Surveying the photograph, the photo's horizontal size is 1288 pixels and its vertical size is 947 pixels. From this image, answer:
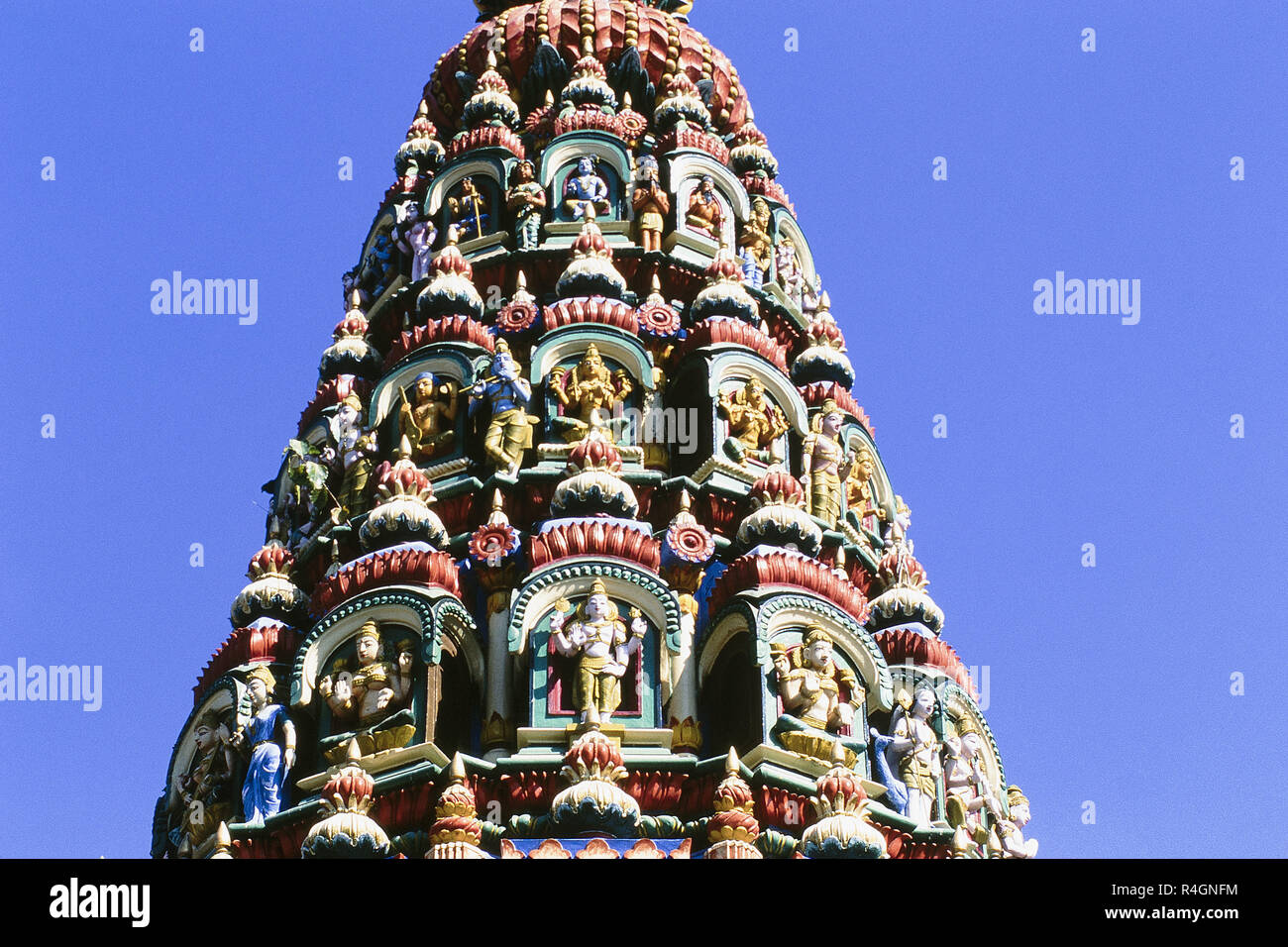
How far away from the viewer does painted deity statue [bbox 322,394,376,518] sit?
3178 centimetres

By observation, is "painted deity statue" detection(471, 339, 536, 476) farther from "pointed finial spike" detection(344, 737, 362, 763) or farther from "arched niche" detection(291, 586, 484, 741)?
"pointed finial spike" detection(344, 737, 362, 763)

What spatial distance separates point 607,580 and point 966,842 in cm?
549

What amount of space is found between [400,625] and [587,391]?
4.67 m

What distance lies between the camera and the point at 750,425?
31438mm

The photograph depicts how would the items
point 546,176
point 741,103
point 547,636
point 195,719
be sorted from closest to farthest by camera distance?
point 547,636 < point 195,719 < point 546,176 < point 741,103

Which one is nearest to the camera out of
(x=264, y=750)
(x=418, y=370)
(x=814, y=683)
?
(x=814, y=683)

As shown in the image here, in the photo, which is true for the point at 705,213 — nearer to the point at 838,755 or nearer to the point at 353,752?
the point at 838,755

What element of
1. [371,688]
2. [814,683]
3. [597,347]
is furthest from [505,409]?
[814,683]

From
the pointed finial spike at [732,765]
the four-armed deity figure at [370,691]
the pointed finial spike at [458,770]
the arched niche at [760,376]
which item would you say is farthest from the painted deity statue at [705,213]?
the pointed finial spike at [458,770]

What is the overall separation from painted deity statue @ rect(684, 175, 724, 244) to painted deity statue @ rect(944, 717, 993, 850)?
9.14 meters

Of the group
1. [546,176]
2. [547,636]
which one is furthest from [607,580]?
[546,176]
